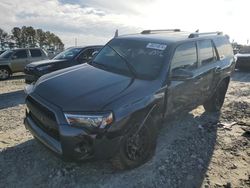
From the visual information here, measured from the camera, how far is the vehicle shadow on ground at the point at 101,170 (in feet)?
12.6

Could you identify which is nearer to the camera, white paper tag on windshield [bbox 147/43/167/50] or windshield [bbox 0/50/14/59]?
white paper tag on windshield [bbox 147/43/167/50]

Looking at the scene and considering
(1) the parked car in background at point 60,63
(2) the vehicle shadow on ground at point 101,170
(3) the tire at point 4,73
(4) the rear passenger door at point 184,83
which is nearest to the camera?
(2) the vehicle shadow on ground at point 101,170

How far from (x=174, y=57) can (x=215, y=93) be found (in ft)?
8.70

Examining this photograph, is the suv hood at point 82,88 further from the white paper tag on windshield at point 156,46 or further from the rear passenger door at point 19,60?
the rear passenger door at point 19,60

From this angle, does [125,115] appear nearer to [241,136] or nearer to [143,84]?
[143,84]

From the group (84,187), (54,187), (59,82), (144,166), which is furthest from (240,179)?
(59,82)

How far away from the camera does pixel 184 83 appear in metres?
4.96

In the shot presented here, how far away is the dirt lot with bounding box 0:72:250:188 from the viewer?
153 inches

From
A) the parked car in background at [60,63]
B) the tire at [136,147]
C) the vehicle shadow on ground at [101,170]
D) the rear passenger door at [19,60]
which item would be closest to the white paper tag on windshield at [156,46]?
the tire at [136,147]

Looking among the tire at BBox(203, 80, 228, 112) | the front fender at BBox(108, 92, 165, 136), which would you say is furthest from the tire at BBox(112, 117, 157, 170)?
the tire at BBox(203, 80, 228, 112)

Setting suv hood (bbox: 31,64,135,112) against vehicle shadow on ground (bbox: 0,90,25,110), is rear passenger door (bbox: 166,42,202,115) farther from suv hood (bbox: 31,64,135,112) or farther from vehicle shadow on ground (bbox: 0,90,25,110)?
vehicle shadow on ground (bbox: 0,90,25,110)

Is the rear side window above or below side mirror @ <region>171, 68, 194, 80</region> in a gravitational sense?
above

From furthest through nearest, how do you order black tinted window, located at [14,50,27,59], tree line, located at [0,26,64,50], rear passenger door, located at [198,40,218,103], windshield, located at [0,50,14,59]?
tree line, located at [0,26,64,50]
black tinted window, located at [14,50,27,59]
windshield, located at [0,50,14,59]
rear passenger door, located at [198,40,218,103]

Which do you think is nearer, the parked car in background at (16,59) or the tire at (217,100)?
the tire at (217,100)
